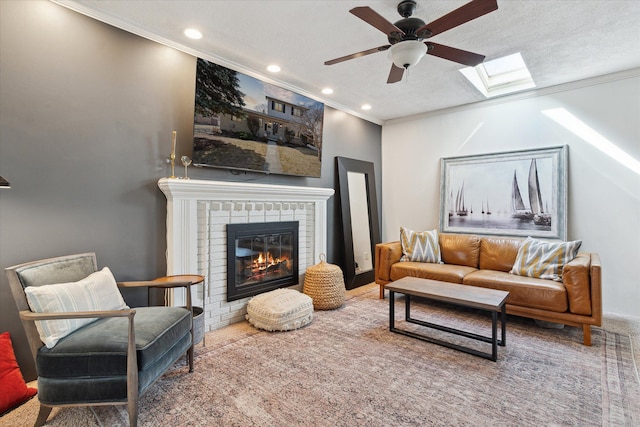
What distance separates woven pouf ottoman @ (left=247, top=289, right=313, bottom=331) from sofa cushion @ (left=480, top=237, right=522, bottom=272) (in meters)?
2.26

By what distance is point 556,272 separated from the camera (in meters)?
3.08

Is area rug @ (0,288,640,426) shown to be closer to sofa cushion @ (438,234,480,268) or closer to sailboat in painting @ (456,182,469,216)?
sofa cushion @ (438,234,480,268)

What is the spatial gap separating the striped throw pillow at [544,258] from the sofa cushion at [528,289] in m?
0.10

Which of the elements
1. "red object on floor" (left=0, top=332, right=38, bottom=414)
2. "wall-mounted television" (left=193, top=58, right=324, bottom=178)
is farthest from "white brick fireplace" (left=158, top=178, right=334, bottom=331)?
"red object on floor" (left=0, top=332, right=38, bottom=414)

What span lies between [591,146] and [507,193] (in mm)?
965

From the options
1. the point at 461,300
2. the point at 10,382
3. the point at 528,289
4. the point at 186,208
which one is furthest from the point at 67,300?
the point at 528,289

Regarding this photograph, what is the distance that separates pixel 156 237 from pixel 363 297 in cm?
257

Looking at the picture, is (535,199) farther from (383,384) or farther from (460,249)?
(383,384)

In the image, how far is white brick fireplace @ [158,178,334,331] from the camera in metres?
2.67

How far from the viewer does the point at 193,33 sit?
2.59 metres

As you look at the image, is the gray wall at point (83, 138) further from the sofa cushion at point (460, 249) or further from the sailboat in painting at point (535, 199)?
the sailboat in painting at point (535, 199)

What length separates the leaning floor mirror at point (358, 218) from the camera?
174 inches

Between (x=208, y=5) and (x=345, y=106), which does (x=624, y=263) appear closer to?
(x=345, y=106)

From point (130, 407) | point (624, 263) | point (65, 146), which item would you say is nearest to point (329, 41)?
point (65, 146)
